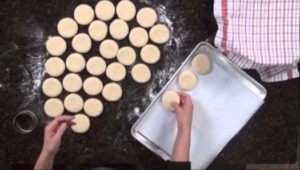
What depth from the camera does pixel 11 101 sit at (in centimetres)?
106

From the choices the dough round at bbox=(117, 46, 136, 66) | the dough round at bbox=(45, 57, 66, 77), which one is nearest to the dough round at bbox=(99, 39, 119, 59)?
the dough round at bbox=(117, 46, 136, 66)

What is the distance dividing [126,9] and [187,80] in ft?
0.83

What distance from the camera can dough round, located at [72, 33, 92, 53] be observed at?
41.3 inches

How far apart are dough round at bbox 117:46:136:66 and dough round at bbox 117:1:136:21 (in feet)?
0.28

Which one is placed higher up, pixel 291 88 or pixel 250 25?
pixel 250 25

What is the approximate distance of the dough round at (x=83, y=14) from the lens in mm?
1050

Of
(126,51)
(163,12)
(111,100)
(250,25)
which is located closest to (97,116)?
(111,100)

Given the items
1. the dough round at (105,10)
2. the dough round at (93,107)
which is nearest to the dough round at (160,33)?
the dough round at (105,10)

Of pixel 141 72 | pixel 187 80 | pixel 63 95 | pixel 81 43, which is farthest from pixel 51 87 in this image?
pixel 187 80

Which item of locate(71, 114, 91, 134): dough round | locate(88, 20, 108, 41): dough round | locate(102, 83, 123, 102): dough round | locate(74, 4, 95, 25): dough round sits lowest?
locate(71, 114, 91, 134): dough round

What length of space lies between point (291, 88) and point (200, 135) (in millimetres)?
290

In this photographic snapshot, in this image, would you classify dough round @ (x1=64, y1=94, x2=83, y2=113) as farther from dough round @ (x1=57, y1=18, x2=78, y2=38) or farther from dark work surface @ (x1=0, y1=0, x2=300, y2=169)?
dough round @ (x1=57, y1=18, x2=78, y2=38)

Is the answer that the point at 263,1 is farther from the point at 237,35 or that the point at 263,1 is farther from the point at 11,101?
the point at 11,101

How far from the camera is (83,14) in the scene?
3.45 ft
